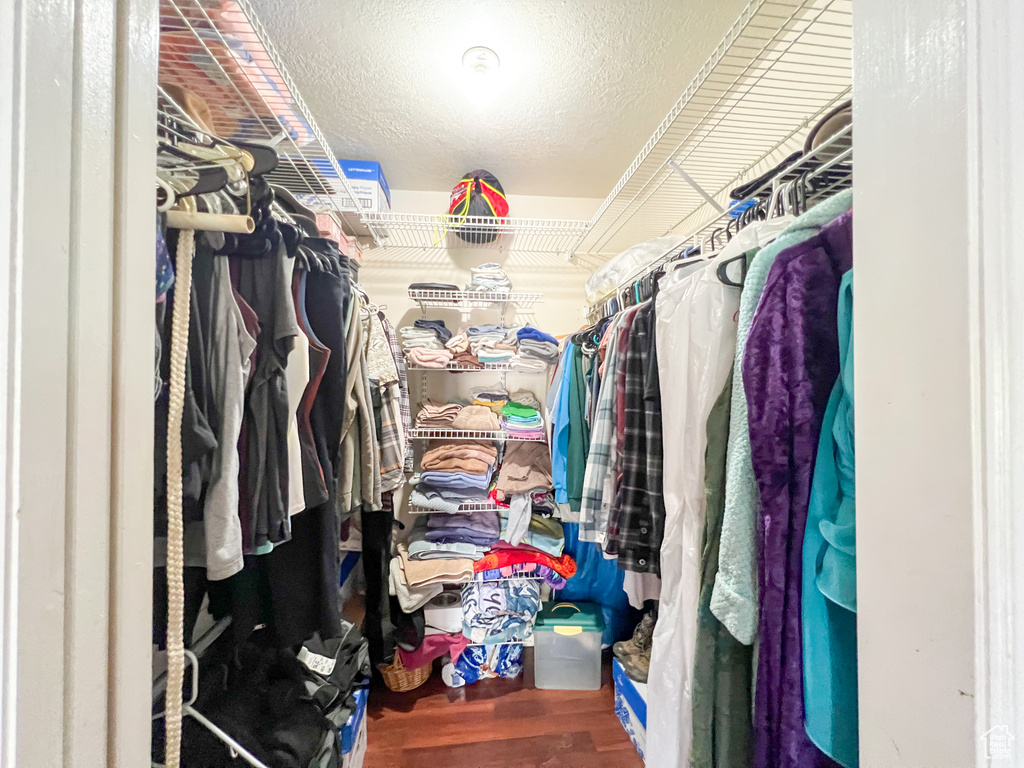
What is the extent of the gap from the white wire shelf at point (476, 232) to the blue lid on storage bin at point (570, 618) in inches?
64.6

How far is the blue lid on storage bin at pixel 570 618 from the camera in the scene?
1.48m

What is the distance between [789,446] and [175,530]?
2.67ft

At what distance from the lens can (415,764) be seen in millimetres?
1170

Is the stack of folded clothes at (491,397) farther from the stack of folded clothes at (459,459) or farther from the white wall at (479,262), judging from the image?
the white wall at (479,262)

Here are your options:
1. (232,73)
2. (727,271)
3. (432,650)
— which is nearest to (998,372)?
(727,271)

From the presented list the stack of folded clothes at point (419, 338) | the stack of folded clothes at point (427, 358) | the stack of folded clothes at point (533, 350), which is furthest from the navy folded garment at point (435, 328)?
the stack of folded clothes at point (533, 350)

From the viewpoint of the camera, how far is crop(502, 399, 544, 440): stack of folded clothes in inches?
62.7

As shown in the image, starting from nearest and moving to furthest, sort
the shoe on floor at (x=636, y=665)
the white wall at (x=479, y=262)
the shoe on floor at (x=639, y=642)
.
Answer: the shoe on floor at (x=636, y=665) < the shoe on floor at (x=639, y=642) < the white wall at (x=479, y=262)

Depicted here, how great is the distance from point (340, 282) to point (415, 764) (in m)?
1.48

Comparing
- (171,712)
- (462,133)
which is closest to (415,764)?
(171,712)

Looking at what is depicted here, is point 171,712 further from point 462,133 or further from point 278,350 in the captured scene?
point 462,133

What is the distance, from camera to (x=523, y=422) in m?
1.62

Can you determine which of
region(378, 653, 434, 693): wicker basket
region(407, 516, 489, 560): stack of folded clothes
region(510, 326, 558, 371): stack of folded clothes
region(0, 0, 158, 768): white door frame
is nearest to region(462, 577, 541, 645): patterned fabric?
region(407, 516, 489, 560): stack of folded clothes

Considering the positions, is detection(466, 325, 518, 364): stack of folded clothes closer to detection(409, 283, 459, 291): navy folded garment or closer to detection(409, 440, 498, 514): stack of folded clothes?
detection(409, 283, 459, 291): navy folded garment
